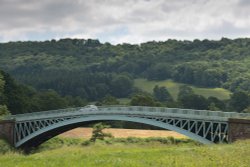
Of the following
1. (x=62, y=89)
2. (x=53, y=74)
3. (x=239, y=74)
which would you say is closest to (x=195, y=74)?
(x=239, y=74)

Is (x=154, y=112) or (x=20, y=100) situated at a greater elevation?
(x=154, y=112)

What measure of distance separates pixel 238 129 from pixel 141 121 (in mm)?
16760

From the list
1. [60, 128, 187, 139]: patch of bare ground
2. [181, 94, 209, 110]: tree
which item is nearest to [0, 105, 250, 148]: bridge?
[60, 128, 187, 139]: patch of bare ground

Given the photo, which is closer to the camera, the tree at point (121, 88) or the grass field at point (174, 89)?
the grass field at point (174, 89)

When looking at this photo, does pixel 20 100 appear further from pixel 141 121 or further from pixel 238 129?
pixel 238 129

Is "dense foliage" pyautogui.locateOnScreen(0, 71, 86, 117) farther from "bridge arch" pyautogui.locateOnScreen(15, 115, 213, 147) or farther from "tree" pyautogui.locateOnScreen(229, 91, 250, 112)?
"tree" pyautogui.locateOnScreen(229, 91, 250, 112)

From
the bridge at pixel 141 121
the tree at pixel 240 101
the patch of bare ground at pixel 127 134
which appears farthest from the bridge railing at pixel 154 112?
the tree at pixel 240 101

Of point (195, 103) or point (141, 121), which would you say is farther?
point (195, 103)

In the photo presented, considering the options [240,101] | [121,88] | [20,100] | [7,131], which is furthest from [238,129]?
[121,88]

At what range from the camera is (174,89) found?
16850cm

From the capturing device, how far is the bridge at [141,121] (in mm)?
43125

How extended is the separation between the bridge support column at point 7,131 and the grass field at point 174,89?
90.7 meters

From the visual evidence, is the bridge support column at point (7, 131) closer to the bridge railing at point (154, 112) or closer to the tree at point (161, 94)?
the bridge railing at point (154, 112)

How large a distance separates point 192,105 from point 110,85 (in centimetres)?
6049
